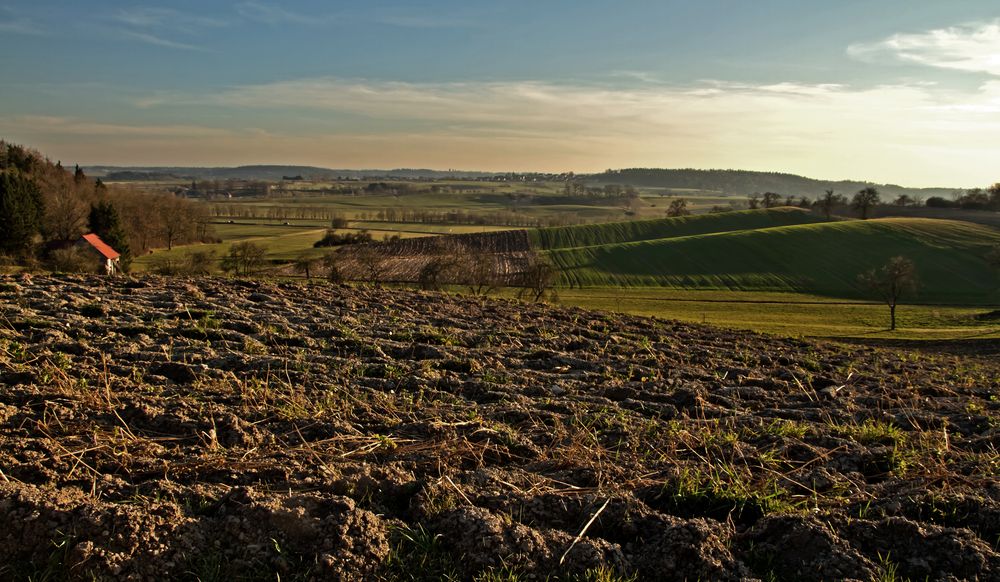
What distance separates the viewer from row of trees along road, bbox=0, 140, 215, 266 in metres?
58.9

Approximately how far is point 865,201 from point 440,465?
13535 centimetres

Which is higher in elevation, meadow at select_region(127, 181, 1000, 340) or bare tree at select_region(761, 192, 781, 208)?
bare tree at select_region(761, 192, 781, 208)

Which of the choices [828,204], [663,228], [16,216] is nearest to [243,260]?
[16,216]

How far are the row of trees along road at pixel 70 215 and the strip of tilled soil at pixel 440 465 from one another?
46.1 meters

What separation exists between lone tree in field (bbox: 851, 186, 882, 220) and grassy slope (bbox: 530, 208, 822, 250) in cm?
856

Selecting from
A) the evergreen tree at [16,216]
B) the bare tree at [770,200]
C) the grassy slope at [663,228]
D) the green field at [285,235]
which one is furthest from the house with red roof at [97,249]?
the bare tree at [770,200]

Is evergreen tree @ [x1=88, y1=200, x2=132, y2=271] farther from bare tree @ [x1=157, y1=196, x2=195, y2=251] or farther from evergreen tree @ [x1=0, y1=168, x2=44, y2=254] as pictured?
A: bare tree @ [x1=157, y1=196, x2=195, y2=251]

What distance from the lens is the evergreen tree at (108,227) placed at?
69.6 m

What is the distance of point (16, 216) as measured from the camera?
58500 millimetres

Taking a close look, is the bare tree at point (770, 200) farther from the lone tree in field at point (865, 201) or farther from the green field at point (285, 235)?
the green field at point (285, 235)

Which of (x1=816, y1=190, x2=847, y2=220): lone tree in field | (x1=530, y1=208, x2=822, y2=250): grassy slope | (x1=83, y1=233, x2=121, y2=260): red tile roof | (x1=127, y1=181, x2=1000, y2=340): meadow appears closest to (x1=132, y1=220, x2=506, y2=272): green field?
(x1=127, y1=181, x2=1000, y2=340): meadow

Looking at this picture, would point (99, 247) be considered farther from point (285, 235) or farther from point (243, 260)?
point (285, 235)

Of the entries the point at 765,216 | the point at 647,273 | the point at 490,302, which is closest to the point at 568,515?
the point at 490,302

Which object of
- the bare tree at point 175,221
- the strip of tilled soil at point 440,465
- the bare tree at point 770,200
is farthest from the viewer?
the bare tree at point 770,200
